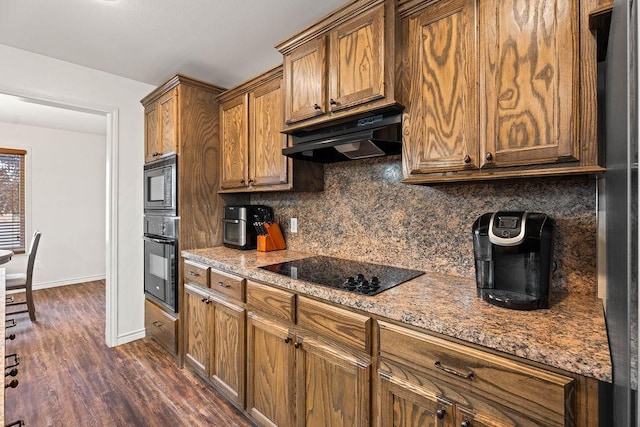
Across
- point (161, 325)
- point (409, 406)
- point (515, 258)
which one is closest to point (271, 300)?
point (409, 406)

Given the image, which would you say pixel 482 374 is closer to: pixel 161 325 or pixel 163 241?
pixel 163 241

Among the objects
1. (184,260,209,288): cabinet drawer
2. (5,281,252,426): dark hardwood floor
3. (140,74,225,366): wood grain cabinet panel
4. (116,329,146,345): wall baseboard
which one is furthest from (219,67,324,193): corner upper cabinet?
(116,329,146,345): wall baseboard

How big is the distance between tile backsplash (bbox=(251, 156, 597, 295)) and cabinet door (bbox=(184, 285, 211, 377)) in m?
0.79

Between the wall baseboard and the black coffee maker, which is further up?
the black coffee maker

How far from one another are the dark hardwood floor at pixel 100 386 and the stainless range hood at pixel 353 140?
5.66 feet

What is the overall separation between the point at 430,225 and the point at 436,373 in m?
0.86

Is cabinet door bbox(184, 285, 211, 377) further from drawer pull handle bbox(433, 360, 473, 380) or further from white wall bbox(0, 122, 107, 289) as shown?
white wall bbox(0, 122, 107, 289)

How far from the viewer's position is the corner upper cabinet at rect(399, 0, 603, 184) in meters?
1.09

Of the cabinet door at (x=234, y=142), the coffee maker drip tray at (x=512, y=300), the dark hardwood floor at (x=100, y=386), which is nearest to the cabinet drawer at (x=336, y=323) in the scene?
the coffee maker drip tray at (x=512, y=300)

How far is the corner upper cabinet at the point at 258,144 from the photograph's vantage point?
7.27 feet

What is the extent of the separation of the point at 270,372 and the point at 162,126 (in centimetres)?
225

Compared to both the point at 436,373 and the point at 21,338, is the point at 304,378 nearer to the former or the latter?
the point at 436,373

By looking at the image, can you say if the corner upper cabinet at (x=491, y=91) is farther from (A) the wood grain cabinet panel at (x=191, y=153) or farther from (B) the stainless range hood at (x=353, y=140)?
(A) the wood grain cabinet panel at (x=191, y=153)

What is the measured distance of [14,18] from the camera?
2059mm
